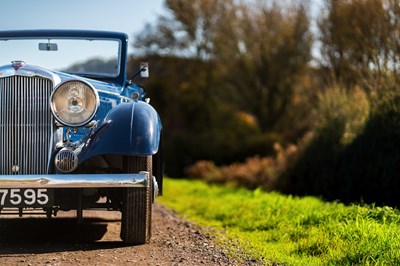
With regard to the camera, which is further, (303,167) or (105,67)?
(303,167)

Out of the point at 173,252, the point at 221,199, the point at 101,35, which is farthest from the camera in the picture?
the point at 221,199

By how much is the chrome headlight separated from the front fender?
0.65ft

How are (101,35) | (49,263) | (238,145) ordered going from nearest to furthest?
(49,263)
(101,35)
(238,145)

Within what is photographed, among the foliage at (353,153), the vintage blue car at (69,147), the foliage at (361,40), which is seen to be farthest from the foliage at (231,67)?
the vintage blue car at (69,147)

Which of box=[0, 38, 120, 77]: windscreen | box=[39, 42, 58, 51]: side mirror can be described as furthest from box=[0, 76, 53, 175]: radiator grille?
box=[39, 42, 58, 51]: side mirror

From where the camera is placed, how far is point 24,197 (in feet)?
19.9

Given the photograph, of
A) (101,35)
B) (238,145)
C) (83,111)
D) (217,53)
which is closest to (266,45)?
(217,53)

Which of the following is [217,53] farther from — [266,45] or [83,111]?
[83,111]

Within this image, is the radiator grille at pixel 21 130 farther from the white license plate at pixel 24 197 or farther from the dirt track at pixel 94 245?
the dirt track at pixel 94 245

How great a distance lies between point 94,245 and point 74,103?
1375 mm

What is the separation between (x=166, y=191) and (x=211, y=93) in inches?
499

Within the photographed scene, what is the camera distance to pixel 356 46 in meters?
14.9

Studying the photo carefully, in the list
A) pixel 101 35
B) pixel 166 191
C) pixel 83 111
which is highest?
pixel 101 35

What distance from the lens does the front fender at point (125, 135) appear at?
20.5ft
